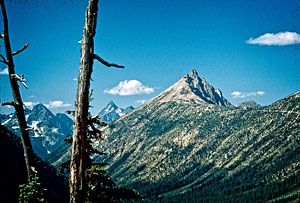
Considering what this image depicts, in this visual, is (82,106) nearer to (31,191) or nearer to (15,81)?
(15,81)

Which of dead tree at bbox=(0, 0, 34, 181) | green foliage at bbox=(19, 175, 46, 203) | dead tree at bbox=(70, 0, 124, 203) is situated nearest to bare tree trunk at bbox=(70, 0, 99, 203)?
dead tree at bbox=(70, 0, 124, 203)

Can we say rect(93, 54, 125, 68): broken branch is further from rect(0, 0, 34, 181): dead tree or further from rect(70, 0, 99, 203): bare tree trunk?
rect(0, 0, 34, 181): dead tree

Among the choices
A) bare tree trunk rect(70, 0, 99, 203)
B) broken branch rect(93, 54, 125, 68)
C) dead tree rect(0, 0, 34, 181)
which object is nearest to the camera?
bare tree trunk rect(70, 0, 99, 203)

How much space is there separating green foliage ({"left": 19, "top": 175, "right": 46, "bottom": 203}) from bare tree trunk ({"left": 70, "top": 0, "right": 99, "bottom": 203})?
3338 mm

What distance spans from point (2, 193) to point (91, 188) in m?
159

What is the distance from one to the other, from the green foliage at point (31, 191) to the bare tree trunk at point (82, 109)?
11.0 feet

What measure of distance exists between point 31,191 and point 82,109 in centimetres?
490

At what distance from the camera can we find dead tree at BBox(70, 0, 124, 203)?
8742 millimetres

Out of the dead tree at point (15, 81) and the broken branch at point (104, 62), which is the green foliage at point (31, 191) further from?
the broken branch at point (104, 62)

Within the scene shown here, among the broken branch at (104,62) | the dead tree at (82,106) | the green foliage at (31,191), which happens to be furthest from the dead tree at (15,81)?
the broken branch at (104,62)

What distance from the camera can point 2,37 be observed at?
1053 cm

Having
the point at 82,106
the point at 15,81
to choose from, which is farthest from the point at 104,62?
the point at 15,81

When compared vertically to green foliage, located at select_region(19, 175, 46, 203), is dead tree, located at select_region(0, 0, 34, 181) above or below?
above

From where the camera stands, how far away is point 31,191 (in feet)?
36.8
